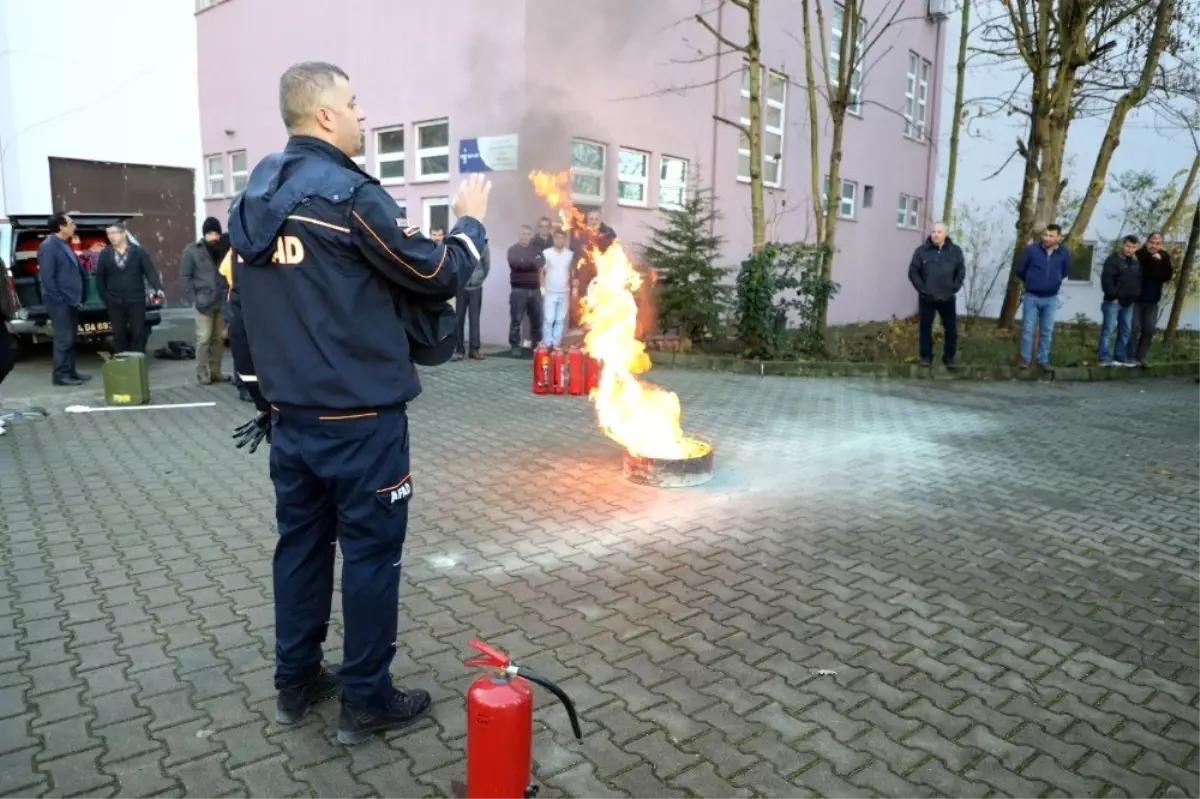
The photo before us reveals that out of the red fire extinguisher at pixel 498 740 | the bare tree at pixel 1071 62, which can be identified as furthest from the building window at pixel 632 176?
the red fire extinguisher at pixel 498 740

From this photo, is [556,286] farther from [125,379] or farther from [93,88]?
[93,88]

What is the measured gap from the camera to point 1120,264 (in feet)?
41.5

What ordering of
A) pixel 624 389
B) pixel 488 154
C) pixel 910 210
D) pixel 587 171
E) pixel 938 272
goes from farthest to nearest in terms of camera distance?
pixel 910 210
pixel 587 171
pixel 488 154
pixel 938 272
pixel 624 389

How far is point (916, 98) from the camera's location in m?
25.0

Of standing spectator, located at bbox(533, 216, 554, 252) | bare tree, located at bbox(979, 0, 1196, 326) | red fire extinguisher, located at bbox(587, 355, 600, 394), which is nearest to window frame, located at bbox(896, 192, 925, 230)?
bare tree, located at bbox(979, 0, 1196, 326)

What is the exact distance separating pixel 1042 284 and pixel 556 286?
698 centimetres

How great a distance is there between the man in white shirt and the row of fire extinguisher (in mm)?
2378

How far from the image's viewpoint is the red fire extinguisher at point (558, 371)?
1021 cm

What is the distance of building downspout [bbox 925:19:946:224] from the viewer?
2555 cm

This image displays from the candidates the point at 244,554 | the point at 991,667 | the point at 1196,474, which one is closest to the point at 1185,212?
the point at 1196,474

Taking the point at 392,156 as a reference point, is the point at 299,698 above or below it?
below

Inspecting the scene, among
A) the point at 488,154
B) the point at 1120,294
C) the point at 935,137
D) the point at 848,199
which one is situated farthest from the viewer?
the point at 935,137

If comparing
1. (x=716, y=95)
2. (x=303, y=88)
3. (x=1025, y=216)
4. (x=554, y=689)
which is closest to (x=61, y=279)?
(x=303, y=88)

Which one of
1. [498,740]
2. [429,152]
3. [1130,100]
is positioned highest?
[1130,100]
